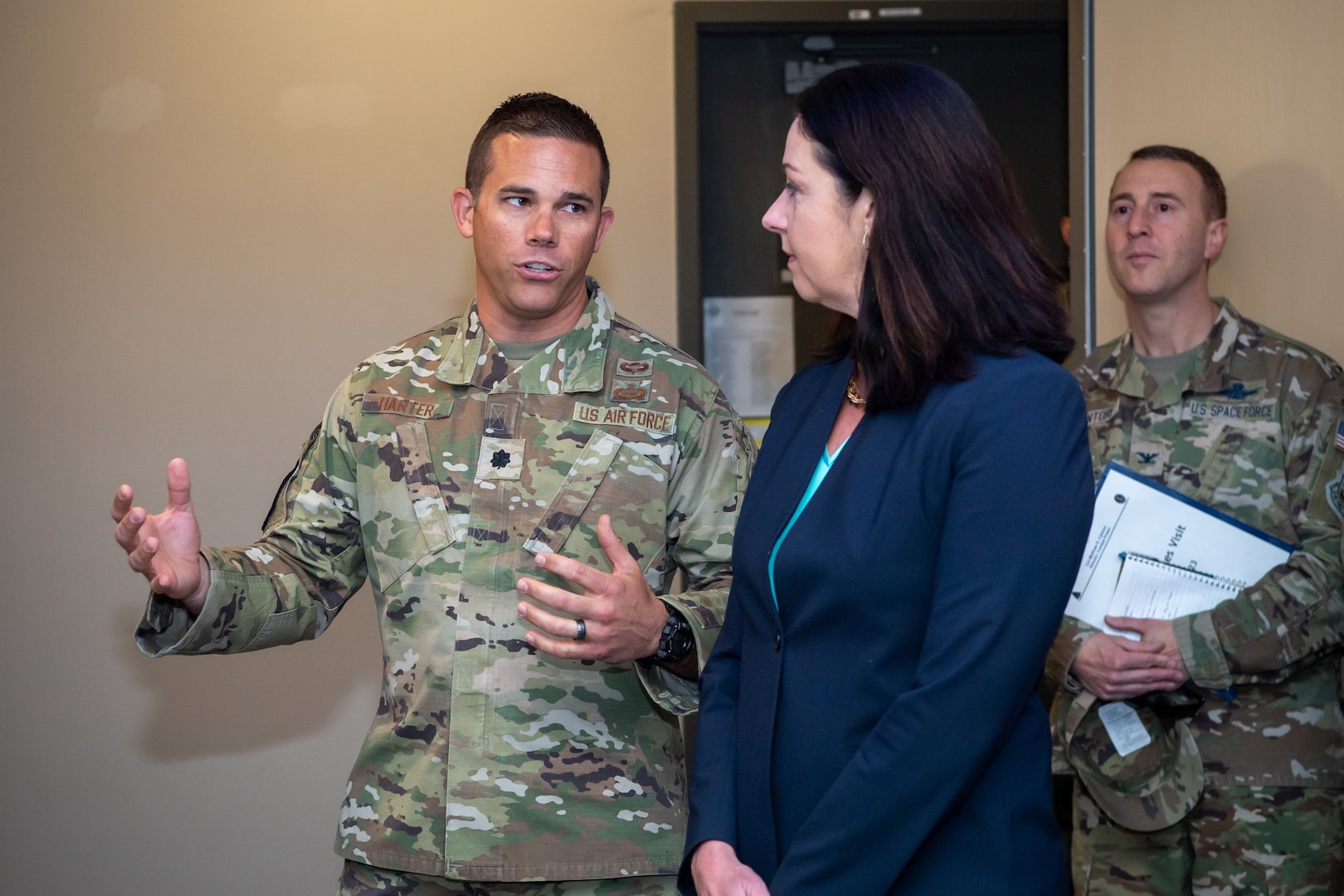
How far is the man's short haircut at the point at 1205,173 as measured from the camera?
2971 mm

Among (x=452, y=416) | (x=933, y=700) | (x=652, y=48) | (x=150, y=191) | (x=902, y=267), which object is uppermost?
(x=652, y=48)

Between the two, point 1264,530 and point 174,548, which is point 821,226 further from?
point 1264,530

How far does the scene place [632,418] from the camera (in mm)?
2039

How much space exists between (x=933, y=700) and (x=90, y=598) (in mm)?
2852

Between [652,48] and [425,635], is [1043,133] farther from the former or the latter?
[425,635]

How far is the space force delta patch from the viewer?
203 cm

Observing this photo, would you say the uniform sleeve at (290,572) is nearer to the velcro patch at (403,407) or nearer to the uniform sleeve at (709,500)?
the velcro patch at (403,407)

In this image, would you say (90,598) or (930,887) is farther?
(90,598)

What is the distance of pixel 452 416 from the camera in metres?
2.05


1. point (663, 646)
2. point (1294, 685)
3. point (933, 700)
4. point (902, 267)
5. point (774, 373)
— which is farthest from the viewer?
point (774, 373)

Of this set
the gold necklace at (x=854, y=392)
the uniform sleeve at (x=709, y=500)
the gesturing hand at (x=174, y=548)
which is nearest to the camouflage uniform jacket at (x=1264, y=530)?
the uniform sleeve at (x=709, y=500)

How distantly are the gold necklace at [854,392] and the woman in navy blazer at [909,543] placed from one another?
2cm

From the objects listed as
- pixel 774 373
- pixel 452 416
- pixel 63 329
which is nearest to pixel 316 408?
pixel 63 329

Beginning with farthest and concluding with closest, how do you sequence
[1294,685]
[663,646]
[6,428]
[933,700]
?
[6,428], [1294,685], [663,646], [933,700]
